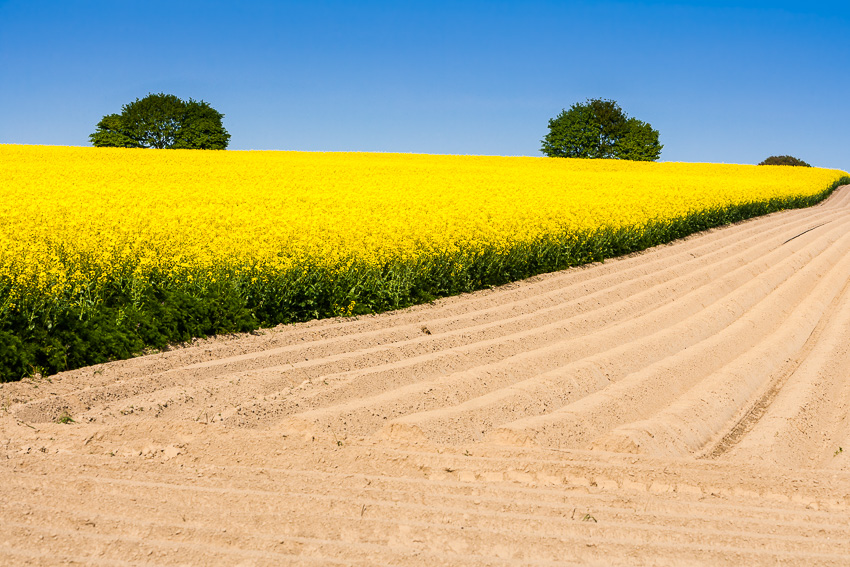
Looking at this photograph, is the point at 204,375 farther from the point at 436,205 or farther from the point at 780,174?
the point at 780,174

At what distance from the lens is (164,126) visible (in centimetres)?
6109

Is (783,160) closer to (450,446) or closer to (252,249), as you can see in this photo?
(252,249)

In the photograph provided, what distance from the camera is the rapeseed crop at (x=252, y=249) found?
30.5 feet

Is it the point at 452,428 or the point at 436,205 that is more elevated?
the point at 436,205

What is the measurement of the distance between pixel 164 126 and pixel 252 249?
52811 mm

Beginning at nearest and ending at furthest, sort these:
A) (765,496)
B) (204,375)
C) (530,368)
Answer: (765,496) → (204,375) → (530,368)

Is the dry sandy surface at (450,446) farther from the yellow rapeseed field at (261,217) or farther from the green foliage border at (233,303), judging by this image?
the yellow rapeseed field at (261,217)

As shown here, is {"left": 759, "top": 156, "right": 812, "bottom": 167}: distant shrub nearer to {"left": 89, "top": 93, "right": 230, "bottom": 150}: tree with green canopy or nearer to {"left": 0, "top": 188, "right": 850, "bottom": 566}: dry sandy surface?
{"left": 89, "top": 93, "right": 230, "bottom": 150}: tree with green canopy

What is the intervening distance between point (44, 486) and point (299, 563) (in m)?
2.01

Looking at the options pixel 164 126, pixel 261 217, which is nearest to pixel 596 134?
pixel 164 126

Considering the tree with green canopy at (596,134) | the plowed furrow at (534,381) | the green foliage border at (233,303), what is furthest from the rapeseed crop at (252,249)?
the tree with green canopy at (596,134)

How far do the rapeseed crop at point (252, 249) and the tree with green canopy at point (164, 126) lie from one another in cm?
3535

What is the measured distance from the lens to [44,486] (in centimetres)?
530

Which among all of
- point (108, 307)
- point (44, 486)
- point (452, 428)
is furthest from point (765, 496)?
point (108, 307)
